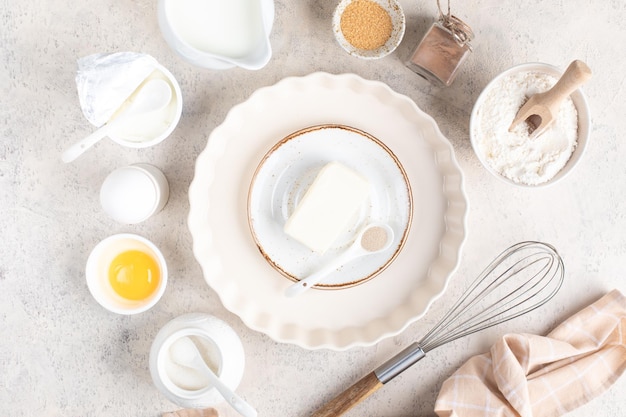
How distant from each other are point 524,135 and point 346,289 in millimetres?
440

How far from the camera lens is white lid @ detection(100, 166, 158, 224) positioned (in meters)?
1.00

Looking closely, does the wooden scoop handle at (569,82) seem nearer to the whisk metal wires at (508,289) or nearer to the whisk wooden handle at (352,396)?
the whisk metal wires at (508,289)

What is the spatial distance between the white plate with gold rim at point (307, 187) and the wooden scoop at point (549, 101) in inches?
9.8

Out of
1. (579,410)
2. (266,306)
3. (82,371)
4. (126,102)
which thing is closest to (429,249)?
(266,306)

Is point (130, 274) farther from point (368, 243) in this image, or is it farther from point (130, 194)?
point (368, 243)

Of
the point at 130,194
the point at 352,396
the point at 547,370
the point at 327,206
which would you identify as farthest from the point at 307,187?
the point at 547,370

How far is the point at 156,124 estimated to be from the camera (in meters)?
1.05

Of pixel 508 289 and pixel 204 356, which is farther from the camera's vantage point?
pixel 508 289

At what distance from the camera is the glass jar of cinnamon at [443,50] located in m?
1.08

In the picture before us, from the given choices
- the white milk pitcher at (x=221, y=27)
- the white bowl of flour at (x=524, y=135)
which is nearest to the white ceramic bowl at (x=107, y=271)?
the white milk pitcher at (x=221, y=27)

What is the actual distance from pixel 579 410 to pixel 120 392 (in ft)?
3.08

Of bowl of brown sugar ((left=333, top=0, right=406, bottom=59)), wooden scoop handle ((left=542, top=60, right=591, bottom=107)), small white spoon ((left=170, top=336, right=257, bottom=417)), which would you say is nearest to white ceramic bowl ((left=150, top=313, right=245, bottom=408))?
small white spoon ((left=170, top=336, right=257, bottom=417))

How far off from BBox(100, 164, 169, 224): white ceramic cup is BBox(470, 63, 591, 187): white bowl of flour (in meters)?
0.60

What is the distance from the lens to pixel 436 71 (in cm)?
109
